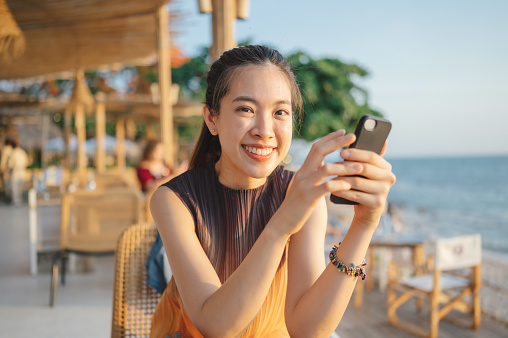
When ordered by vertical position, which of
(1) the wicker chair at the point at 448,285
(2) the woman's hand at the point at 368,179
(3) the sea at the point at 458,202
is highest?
(2) the woman's hand at the point at 368,179

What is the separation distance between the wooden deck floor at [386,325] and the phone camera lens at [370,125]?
3530 mm

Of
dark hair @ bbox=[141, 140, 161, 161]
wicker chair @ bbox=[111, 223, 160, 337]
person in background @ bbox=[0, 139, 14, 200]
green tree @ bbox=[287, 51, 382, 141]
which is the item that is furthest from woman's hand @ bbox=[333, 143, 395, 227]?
green tree @ bbox=[287, 51, 382, 141]

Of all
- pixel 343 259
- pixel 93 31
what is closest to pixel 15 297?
Result: pixel 93 31

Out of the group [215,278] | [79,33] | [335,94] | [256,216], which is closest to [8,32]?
[79,33]

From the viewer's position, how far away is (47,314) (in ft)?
10.0

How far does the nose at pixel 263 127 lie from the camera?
94cm

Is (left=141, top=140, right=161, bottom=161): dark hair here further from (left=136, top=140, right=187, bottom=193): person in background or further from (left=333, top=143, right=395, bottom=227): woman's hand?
(left=333, top=143, right=395, bottom=227): woman's hand

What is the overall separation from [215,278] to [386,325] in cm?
403

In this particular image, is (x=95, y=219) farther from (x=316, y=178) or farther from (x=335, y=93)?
(x=335, y=93)

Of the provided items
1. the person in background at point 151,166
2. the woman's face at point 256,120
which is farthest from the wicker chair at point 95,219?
the woman's face at point 256,120

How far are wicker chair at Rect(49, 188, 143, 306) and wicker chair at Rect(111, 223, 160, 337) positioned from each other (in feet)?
5.87

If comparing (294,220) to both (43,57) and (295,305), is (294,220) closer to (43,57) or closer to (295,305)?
(295,305)

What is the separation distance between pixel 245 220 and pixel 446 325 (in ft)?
13.8

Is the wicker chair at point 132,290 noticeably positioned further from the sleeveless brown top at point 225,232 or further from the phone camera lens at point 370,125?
the phone camera lens at point 370,125
